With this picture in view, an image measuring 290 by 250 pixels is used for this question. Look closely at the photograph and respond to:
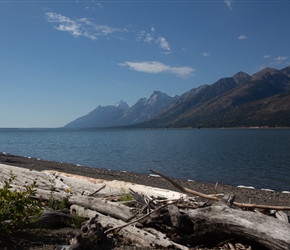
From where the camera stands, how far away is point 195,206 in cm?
727

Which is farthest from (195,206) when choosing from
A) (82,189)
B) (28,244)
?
(82,189)

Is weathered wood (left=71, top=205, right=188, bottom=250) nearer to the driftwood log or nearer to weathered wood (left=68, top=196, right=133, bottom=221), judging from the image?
the driftwood log

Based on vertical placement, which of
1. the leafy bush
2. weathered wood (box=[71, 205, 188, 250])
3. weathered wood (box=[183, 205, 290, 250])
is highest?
the leafy bush

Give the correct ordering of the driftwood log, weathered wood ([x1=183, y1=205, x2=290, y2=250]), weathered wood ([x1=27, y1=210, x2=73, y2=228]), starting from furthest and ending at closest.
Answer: weathered wood ([x1=27, y1=210, x2=73, y2=228]) < the driftwood log < weathered wood ([x1=183, y1=205, x2=290, y2=250])

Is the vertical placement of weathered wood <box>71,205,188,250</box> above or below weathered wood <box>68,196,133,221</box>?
below

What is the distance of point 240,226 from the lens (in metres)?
6.05

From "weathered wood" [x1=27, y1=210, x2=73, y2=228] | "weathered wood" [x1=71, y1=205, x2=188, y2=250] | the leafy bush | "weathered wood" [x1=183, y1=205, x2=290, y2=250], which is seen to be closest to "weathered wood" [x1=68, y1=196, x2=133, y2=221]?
"weathered wood" [x1=71, y1=205, x2=188, y2=250]

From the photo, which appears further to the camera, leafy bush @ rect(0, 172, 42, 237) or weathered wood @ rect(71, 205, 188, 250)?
leafy bush @ rect(0, 172, 42, 237)

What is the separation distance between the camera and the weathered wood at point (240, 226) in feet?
18.1

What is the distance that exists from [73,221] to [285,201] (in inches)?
583

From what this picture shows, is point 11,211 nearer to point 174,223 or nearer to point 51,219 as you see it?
point 51,219

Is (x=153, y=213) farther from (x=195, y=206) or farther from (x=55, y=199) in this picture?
(x=55, y=199)

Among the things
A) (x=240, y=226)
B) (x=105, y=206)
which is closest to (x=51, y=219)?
(x=105, y=206)

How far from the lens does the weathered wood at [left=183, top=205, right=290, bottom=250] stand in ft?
18.1
